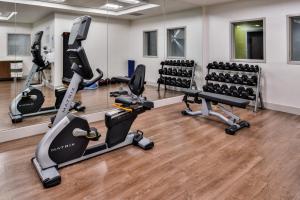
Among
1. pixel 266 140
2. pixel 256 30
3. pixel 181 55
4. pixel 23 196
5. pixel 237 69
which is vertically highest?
pixel 256 30

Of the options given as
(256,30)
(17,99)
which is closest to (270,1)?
(256,30)

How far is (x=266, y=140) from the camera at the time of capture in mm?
3203

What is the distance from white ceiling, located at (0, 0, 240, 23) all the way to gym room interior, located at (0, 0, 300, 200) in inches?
0.8

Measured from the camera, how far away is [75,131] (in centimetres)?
236

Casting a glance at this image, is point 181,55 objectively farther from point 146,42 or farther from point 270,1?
point 270,1

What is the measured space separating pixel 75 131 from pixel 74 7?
291cm

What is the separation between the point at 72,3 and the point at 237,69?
3.78 meters

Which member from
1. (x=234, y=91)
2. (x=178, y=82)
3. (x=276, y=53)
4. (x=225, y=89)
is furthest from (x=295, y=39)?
(x=178, y=82)

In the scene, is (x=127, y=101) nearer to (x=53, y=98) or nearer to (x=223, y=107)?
(x=53, y=98)

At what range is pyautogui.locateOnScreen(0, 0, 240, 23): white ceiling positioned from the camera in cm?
354

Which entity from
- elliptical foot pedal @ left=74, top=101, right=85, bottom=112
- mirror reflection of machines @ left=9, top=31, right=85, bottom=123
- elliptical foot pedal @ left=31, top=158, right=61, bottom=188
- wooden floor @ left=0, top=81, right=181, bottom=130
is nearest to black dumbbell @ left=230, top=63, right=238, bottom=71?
wooden floor @ left=0, top=81, right=181, bottom=130

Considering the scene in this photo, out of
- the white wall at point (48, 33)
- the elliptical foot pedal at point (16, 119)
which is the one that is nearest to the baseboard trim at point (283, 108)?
the white wall at point (48, 33)

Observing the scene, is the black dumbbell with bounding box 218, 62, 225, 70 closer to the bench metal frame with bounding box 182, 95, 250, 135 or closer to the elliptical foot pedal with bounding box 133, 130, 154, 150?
the bench metal frame with bounding box 182, 95, 250, 135

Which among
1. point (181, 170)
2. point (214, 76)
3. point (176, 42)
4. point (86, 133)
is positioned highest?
point (176, 42)
